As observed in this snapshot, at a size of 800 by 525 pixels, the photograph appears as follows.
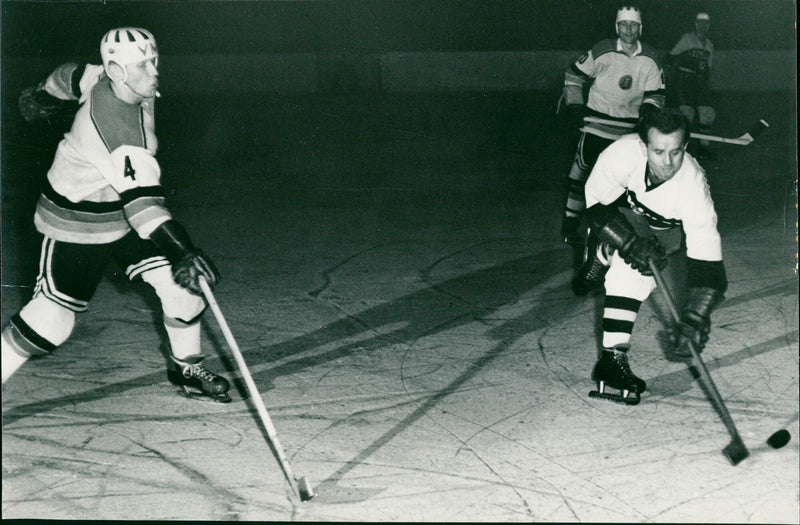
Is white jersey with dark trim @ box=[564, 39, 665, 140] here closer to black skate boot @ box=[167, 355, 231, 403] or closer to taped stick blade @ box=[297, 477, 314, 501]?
black skate boot @ box=[167, 355, 231, 403]

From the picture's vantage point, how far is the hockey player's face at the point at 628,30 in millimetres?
7457

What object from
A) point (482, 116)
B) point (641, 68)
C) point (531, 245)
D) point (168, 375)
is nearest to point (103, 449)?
point (168, 375)

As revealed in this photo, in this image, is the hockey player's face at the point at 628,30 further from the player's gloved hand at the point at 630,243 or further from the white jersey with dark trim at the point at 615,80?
the player's gloved hand at the point at 630,243

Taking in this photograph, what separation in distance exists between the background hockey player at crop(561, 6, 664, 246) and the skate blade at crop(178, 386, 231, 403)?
3.48 metres

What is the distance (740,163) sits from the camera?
11.0 metres

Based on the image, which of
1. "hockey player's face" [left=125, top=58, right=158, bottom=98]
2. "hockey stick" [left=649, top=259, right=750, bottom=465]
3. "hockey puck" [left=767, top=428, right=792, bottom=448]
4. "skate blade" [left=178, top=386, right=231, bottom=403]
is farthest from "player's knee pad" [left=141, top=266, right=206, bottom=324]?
"hockey puck" [left=767, top=428, right=792, bottom=448]

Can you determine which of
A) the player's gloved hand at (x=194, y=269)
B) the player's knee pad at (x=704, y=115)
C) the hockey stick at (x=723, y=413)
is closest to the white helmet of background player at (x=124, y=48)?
the player's gloved hand at (x=194, y=269)

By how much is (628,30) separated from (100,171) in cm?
438

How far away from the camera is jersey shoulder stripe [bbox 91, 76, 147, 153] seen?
436 cm

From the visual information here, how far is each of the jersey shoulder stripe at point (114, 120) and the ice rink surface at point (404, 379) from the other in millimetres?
1324

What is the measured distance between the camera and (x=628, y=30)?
24.5 feet

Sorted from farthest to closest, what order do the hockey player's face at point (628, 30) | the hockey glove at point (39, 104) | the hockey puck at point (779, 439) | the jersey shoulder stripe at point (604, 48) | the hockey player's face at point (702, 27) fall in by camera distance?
1. the hockey player's face at point (702, 27)
2. the jersey shoulder stripe at point (604, 48)
3. the hockey player's face at point (628, 30)
4. the hockey glove at point (39, 104)
5. the hockey puck at point (779, 439)

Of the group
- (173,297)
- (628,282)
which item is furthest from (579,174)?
(173,297)

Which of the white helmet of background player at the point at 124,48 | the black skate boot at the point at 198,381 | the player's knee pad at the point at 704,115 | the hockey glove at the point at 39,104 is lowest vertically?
the player's knee pad at the point at 704,115
